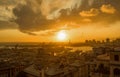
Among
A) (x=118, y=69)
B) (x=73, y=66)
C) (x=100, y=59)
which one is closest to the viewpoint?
(x=118, y=69)

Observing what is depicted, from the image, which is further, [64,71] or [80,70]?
[80,70]

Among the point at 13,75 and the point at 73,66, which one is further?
the point at 73,66

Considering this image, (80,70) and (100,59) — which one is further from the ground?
(100,59)

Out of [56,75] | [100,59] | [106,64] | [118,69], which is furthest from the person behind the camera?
[56,75]

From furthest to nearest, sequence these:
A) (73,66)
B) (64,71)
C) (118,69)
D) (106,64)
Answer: (73,66) → (64,71) → (106,64) → (118,69)

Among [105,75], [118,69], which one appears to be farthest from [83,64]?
[118,69]

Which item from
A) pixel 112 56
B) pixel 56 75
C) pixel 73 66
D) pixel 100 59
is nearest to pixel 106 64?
pixel 100 59

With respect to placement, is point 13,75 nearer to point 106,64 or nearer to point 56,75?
point 56,75

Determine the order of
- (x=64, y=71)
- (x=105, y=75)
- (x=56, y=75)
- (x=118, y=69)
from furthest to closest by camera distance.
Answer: (x=64, y=71), (x=56, y=75), (x=105, y=75), (x=118, y=69)

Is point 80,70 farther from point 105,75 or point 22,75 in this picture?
point 105,75
